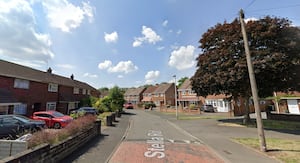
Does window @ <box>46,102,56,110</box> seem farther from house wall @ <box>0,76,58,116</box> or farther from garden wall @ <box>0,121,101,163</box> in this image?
garden wall @ <box>0,121,101,163</box>

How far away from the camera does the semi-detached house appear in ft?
56.6

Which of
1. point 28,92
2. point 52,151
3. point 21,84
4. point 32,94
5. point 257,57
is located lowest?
point 52,151

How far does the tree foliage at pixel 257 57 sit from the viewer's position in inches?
555

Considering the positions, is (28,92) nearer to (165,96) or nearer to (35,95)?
(35,95)

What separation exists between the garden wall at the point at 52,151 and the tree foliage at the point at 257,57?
43.0 feet

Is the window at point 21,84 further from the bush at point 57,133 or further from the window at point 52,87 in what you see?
the bush at point 57,133

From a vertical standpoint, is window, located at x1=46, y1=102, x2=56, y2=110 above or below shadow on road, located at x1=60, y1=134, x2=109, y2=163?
above

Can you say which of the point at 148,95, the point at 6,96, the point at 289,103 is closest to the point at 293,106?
the point at 289,103

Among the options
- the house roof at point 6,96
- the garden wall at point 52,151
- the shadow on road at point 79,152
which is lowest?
the shadow on road at point 79,152

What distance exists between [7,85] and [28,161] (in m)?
17.4

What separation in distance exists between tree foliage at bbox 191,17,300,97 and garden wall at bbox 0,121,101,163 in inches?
516

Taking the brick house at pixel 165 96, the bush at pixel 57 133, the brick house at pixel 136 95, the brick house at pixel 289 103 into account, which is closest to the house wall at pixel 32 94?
the bush at pixel 57 133

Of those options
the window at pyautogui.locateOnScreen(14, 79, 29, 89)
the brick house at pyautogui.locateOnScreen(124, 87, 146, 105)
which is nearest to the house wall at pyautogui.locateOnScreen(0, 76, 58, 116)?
the window at pyautogui.locateOnScreen(14, 79, 29, 89)

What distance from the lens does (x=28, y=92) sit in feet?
67.5
